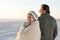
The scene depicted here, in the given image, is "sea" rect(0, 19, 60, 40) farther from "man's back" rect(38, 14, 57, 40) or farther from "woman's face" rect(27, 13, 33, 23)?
"woman's face" rect(27, 13, 33, 23)

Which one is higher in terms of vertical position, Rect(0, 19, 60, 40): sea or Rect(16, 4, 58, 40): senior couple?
Rect(16, 4, 58, 40): senior couple

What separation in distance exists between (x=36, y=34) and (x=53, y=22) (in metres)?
0.29

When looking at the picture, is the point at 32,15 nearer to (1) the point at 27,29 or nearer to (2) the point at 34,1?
(1) the point at 27,29

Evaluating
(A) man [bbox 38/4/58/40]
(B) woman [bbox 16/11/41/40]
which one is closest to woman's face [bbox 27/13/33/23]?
(B) woman [bbox 16/11/41/40]

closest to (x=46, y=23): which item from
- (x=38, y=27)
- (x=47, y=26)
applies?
(x=47, y=26)

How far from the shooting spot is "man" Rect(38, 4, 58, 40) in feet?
8.06

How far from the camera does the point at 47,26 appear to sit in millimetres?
2498

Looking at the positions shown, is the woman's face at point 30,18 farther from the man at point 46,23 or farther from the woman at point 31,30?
the man at point 46,23

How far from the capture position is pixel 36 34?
2369 mm

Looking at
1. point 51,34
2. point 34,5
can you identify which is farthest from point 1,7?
point 51,34

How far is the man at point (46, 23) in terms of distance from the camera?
2.46 metres

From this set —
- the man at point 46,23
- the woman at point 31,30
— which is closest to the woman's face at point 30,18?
the woman at point 31,30

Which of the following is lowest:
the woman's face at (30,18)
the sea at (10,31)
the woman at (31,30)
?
the sea at (10,31)

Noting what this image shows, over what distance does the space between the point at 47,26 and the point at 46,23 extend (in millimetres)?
37
